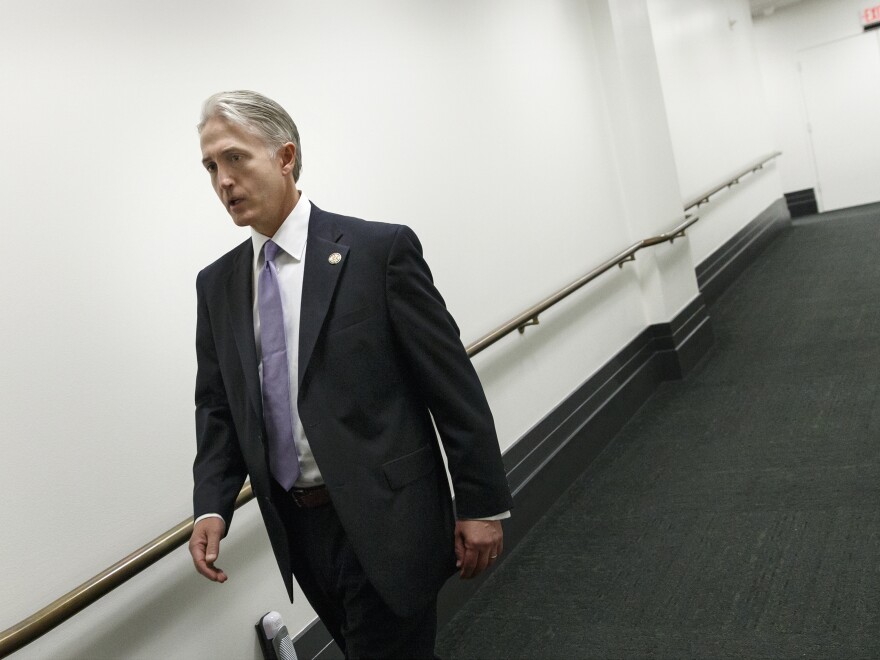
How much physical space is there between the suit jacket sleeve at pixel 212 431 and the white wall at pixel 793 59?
1191cm

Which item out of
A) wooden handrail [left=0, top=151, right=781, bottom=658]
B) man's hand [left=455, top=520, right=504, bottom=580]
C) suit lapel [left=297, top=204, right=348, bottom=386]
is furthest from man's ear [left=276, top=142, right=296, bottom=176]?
wooden handrail [left=0, top=151, right=781, bottom=658]

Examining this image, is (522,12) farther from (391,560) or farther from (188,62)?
(391,560)

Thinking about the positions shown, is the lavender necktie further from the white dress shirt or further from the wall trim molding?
the wall trim molding

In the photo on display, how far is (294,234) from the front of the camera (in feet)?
5.69

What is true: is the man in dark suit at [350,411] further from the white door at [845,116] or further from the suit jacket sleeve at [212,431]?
the white door at [845,116]

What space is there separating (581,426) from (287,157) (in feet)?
10.1

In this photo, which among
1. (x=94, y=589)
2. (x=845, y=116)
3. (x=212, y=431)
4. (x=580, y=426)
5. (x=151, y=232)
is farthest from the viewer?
(x=845, y=116)

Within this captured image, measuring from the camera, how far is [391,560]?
158cm

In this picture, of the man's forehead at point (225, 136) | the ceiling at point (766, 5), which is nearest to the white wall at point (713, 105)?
the ceiling at point (766, 5)

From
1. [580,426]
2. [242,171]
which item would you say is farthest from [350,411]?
[580,426]

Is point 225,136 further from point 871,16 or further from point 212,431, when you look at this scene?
point 871,16

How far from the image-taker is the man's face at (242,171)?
167 cm

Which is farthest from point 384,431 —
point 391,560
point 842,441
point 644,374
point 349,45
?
point 644,374

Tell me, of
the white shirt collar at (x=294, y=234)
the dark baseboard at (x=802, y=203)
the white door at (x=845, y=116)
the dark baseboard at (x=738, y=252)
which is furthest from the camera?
the dark baseboard at (x=802, y=203)
